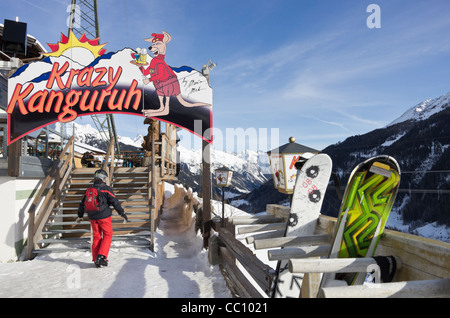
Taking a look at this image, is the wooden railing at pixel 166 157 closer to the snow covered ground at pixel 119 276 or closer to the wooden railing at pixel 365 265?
the snow covered ground at pixel 119 276

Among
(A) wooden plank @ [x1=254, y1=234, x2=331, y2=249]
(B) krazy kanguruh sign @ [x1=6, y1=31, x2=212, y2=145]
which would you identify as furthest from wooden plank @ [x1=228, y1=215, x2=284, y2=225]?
(B) krazy kanguruh sign @ [x1=6, y1=31, x2=212, y2=145]

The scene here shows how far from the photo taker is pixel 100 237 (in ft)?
17.7

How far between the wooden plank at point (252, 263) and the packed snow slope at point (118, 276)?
76 centimetres

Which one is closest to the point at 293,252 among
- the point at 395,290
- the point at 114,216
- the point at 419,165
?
the point at 395,290

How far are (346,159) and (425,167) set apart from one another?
32.5 meters

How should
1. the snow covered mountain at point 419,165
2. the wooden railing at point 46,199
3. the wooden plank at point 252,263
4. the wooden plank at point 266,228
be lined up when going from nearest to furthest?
the wooden plank at point 252,263
the wooden plank at point 266,228
the wooden railing at point 46,199
the snow covered mountain at point 419,165

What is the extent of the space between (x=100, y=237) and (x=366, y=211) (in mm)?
4996

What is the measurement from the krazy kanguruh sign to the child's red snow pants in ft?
9.30

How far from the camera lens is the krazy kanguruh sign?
6367mm

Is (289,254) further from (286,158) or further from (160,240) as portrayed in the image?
(160,240)

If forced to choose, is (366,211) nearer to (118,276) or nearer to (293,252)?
(293,252)

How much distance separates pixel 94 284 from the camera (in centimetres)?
454

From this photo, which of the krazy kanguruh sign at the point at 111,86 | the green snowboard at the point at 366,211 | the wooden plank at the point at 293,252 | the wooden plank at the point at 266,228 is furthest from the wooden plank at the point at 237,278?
the krazy kanguruh sign at the point at 111,86

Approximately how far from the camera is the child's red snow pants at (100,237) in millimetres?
5305
